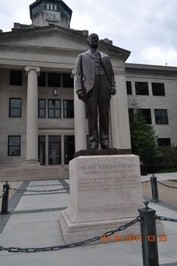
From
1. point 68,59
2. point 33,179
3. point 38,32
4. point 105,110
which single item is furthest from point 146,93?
point 105,110

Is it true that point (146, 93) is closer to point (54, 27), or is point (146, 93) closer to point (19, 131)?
point (54, 27)

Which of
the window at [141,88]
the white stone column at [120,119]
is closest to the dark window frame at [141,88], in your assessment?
the window at [141,88]

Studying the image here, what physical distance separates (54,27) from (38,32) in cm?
213

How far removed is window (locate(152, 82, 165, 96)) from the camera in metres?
41.3

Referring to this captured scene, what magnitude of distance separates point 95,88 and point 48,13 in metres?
45.1

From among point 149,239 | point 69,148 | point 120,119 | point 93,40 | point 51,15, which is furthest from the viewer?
point 51,15

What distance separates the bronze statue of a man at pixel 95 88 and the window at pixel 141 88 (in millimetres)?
34597

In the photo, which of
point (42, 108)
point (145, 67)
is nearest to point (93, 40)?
point (42, 108)

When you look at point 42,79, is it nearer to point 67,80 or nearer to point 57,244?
point 67,80

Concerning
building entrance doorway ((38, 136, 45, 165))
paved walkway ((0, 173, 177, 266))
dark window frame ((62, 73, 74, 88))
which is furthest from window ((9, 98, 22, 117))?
paved walkway ((0, 173, 177, 266))

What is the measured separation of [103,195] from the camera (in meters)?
5.56

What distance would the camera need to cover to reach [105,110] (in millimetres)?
6496

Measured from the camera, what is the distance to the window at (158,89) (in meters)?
41.3

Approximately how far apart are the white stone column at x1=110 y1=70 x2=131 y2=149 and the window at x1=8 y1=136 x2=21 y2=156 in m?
11.7
